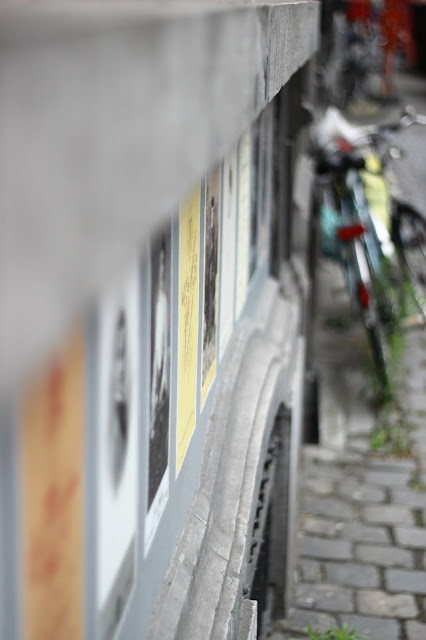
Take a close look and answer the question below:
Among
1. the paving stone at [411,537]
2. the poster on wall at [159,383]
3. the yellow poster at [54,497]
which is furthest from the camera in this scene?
the paving stone at [411,537]

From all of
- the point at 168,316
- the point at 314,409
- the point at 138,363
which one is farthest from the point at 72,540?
the point at 314,409

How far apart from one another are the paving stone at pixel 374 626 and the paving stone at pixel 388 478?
1359mm

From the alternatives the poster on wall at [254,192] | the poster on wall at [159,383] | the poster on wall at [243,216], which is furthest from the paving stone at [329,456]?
the poster on wall at [159,383]

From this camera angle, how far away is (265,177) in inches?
158

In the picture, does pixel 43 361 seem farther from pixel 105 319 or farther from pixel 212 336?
pixel 212 336

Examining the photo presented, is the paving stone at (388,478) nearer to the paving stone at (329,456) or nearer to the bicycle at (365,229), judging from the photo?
the paving stone at (329,456)

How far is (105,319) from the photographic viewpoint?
1.20 metres

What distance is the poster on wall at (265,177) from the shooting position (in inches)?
150

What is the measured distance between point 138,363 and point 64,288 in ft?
2.87

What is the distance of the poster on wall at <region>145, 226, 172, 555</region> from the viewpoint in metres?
1.59

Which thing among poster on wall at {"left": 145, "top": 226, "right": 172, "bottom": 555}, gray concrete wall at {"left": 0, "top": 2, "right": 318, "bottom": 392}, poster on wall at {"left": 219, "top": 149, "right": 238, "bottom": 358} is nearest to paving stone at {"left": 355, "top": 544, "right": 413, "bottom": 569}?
poster on wall at {"left": 219, "top": 149, "right": 238, "bottom": 358}

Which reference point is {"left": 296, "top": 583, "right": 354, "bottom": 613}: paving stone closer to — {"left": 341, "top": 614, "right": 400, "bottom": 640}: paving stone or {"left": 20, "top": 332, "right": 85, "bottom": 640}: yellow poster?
{"left": 341, "top": 614, "right": 400, "bottom": 640}: paving stone

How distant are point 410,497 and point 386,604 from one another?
1.10 metres

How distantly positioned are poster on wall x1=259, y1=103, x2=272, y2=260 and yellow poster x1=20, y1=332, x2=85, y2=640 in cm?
276
